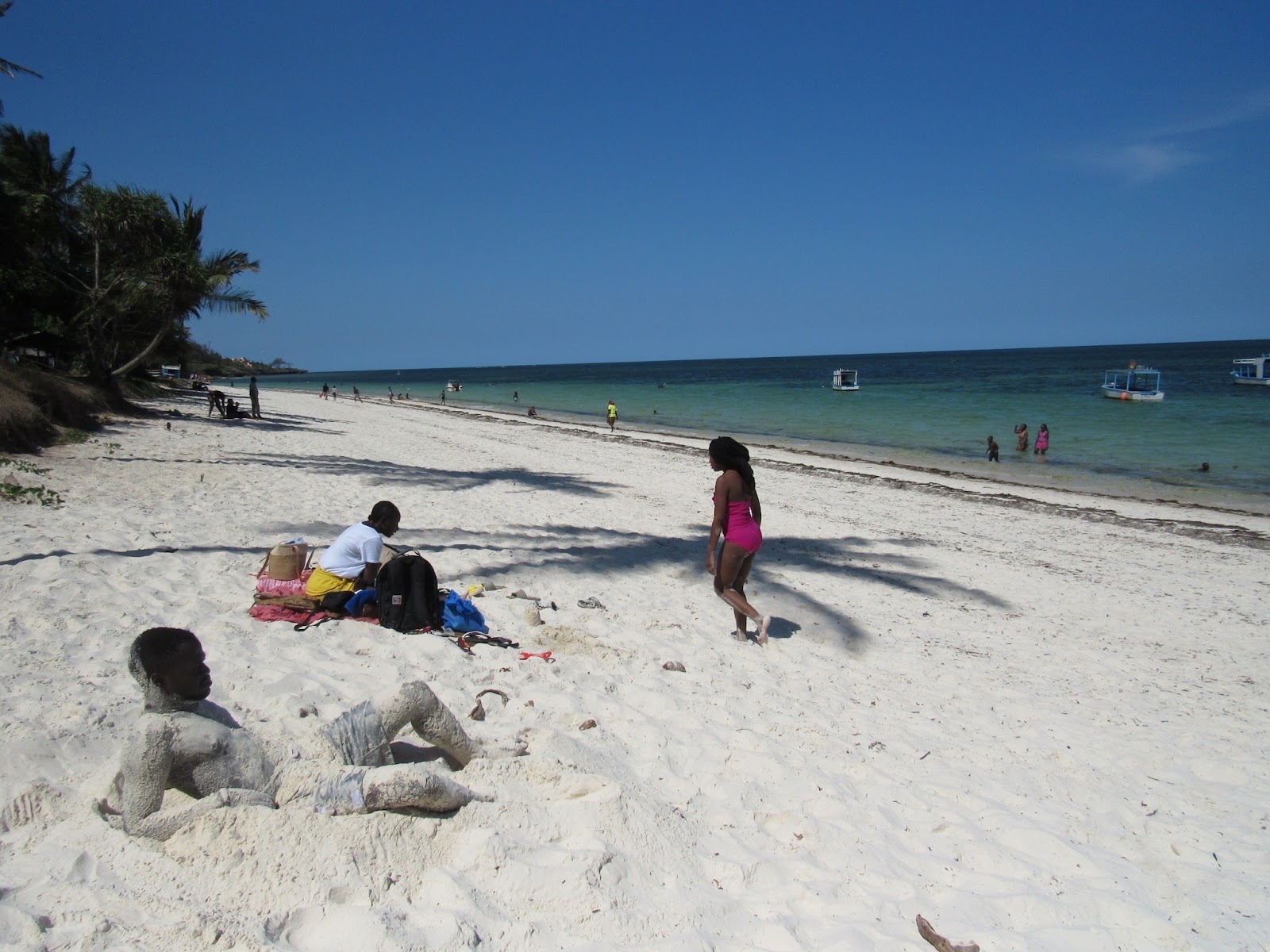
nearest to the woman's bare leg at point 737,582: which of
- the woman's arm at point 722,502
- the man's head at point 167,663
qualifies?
the woman's arm at point 722,502

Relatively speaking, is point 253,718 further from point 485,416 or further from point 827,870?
point 485,416

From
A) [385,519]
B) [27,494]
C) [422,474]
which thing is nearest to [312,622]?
[385,519]

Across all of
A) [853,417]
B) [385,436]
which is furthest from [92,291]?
[853,417]

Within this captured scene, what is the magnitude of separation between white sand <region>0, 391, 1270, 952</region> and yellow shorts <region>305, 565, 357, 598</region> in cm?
43

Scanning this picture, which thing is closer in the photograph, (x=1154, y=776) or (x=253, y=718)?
(x=253, y=718)

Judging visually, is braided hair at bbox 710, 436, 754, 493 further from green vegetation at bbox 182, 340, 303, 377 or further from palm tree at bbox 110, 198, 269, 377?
green vegetation at bbox 182, 340, 303, 377

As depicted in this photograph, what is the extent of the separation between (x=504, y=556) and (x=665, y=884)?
5358 millimetres

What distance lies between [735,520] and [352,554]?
9.30 ft

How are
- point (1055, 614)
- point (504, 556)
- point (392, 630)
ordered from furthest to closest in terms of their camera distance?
1. point (504, 556)
2. point (1055, 614)
3. point (392, 630)

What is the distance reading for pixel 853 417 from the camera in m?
38.2

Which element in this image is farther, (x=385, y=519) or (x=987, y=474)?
(x=987, y=474)

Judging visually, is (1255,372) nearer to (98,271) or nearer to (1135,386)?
(1135,386)

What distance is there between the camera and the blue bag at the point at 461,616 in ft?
18.1

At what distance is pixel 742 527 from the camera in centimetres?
595
